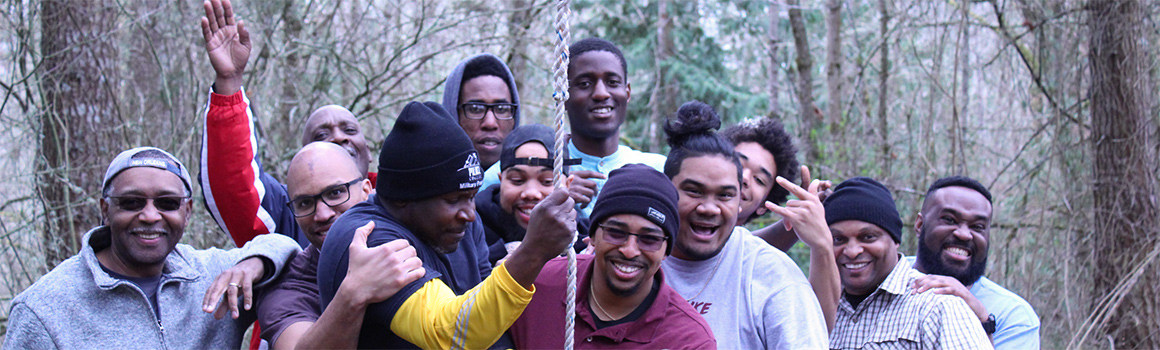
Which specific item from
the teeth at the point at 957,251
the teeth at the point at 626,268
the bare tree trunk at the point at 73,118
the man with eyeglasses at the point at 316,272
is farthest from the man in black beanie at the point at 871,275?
the bare tree trunk at the point at 73,118

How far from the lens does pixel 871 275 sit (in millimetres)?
3521

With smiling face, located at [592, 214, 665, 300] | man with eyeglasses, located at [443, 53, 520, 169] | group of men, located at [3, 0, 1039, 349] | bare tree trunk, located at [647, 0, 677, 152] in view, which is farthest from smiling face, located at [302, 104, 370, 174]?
bare tree trunk, located at [647, 0, 677, 152]

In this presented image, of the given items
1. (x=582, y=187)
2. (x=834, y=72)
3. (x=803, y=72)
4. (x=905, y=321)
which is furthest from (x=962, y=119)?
(x=582, y=187)

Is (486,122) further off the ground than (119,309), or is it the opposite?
(486,122)

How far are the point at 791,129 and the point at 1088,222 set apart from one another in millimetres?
8313

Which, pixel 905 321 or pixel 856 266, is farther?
pixel 856 266

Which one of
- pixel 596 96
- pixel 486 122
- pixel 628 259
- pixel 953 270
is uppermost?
pixel 596 96

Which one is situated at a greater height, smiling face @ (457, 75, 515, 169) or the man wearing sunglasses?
smiling face @ (457, 75, 515, 169)

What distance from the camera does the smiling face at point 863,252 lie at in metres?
3.50

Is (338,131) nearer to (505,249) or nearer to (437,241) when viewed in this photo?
(505,249)

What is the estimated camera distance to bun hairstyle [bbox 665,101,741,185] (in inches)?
127

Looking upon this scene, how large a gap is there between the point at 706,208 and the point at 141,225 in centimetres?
197

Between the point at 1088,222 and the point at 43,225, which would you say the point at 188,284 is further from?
the point at 1088,222

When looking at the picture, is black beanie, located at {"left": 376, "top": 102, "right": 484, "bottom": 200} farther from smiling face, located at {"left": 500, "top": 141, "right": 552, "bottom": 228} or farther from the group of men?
smiling face, located at {"left": 500, "top": 141, "right": 552, "bottom": 228}
